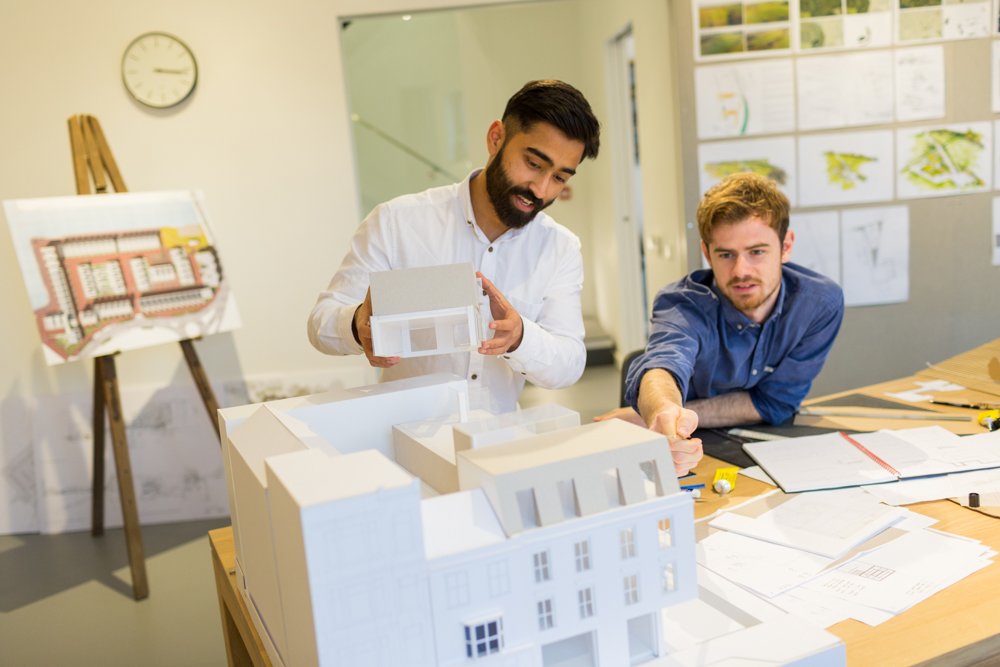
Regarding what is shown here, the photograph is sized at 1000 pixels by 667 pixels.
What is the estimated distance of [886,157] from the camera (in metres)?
3.71

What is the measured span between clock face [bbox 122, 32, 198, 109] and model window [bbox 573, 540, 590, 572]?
3271 mm

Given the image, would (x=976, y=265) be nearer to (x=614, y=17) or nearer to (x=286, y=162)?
(x=614, y=17)

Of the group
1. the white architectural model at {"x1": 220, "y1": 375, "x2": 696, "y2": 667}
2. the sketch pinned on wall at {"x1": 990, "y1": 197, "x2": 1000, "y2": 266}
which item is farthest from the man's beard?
the sketch pinned on wall at {"x1": 990, "y1": 197, "x2": 1000, "y2": 266}

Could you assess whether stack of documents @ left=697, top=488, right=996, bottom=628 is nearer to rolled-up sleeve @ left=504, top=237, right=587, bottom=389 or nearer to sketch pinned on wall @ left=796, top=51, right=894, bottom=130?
rolled-up sleeve @ left=504, top=237, right=587, bottom=389

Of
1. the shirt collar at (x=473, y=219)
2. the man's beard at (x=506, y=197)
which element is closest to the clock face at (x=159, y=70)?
the shirt collar at (x=473, y=219)

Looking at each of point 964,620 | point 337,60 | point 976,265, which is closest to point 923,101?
point 976,265

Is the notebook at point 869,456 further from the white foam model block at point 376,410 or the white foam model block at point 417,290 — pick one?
the white foam model block at point 417,290

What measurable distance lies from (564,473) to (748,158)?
307cm

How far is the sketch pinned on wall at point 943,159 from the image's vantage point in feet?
12.1

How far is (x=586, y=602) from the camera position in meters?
0.92

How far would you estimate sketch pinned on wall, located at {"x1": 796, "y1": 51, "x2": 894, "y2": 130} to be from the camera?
11.9ft

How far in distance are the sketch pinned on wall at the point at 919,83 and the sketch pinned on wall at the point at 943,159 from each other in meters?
0.07

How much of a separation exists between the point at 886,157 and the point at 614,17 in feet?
5.64

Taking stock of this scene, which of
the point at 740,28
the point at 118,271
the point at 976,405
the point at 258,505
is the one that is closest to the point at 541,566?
the point at 258,505
